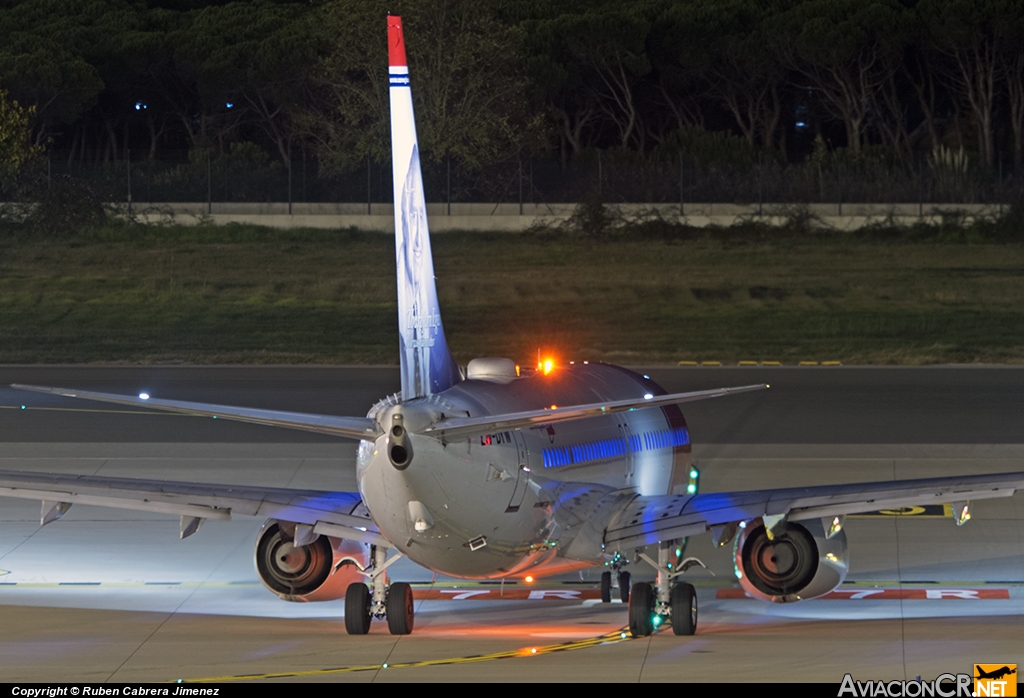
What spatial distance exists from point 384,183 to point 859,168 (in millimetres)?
26408

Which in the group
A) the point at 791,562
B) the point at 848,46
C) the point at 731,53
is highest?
the point at 731,53

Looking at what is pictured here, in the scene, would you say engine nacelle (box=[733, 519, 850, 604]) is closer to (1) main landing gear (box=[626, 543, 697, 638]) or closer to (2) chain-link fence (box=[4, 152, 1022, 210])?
(1) main landing gear (box=[626, 543, 697, 638])

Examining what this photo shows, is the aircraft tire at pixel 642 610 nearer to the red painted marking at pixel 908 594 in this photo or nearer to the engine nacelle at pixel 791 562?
the engine nacelle at pixel 791 562

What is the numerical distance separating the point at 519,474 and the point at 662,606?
238cm

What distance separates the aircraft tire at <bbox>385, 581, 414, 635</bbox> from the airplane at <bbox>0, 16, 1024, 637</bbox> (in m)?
0.02

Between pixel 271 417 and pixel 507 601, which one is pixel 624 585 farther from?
pixel 271 417

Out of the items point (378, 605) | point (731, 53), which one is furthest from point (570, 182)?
point (378, 605)

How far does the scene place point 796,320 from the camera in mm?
55438

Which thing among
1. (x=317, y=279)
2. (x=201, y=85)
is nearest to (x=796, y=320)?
(x=317, y=279)

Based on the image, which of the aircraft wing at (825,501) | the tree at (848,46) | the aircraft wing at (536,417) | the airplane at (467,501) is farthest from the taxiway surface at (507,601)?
the tree at (848,46)

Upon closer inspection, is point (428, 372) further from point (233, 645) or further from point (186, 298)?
point (186, 298)

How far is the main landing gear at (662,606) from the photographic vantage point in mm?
17438

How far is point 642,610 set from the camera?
57.2ft

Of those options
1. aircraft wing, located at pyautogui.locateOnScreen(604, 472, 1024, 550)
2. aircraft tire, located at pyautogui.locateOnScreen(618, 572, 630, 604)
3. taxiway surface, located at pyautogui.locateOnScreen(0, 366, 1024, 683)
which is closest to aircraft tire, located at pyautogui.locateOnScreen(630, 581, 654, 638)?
taxiway surface, located at pyautogui.locateOnScreen(0, 366, 1024, 683)
